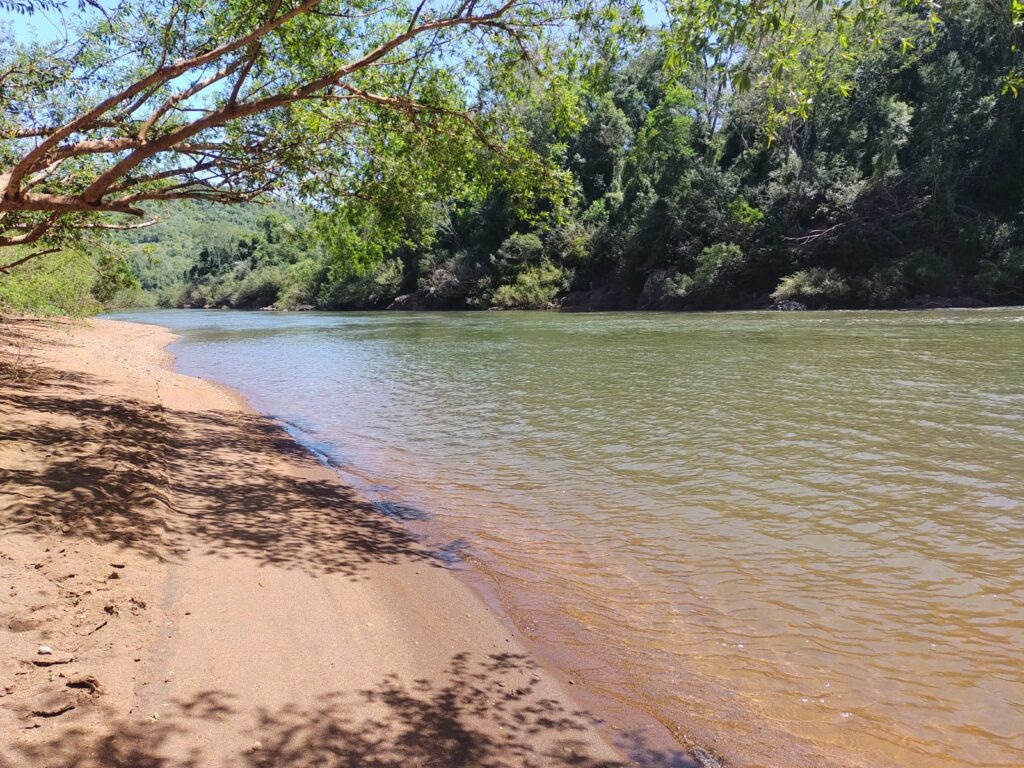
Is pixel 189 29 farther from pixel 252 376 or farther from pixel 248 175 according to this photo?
pixel 252 376

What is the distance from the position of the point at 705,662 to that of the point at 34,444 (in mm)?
6679

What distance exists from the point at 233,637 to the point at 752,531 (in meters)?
4.49

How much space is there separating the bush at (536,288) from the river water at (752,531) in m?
42.5

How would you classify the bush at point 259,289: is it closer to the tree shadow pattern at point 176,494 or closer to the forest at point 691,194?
the forest at point 691,194

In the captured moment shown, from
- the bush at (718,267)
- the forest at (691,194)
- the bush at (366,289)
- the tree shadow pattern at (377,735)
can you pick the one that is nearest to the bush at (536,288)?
the forest at (691,194)

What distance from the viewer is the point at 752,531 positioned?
615cm

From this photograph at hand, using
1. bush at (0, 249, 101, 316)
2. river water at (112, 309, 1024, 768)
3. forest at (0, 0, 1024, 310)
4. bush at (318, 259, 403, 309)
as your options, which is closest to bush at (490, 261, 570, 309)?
forest at (0, 0, 1024, 310)

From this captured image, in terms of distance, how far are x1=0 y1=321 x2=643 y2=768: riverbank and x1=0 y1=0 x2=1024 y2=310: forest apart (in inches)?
176

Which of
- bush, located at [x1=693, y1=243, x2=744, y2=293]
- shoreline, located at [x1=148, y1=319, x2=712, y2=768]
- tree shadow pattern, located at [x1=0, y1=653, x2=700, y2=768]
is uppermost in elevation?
bush, located at [x1=693, y1=243, x2=744, y2=293]

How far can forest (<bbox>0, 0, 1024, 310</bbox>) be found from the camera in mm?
9688

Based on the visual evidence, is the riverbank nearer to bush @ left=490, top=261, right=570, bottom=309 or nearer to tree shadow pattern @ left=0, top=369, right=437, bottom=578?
tree shadow pattern @ left=0, top=369, right=437, bottom=578

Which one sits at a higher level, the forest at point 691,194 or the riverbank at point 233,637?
the forest at point 691,194

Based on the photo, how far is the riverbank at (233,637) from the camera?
3076mm

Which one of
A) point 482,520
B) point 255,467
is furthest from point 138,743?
point 255,467
